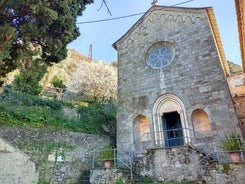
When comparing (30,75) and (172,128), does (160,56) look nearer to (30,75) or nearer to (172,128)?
(172,128)

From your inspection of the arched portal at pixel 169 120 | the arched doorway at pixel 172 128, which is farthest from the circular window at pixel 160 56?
the arched doorway at pixel 172 128

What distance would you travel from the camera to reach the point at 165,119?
1159 centimetres

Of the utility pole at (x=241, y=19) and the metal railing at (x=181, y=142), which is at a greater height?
the utility pole at (x=241, y=19)

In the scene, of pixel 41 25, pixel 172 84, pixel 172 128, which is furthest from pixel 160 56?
pixel 41 25

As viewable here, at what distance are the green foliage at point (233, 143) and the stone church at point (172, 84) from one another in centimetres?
48

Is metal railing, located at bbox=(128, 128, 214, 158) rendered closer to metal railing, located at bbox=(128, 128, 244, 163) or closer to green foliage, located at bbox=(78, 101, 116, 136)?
metal railing, located at bbox=(128, 128, 244, 163)

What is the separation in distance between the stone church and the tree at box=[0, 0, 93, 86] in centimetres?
540

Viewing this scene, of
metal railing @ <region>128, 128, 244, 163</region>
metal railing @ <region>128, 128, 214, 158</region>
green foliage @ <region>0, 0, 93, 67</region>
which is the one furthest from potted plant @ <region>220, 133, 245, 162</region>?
green foliage @ <region>0, 0, 93, 67</region>

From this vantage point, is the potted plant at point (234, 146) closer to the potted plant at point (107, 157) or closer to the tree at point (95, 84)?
the potted plant at point (107, 157)

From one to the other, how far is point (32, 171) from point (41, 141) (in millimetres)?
5286

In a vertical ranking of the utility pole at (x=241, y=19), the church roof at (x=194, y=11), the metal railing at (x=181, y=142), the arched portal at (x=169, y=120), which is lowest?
the metal railing at (x=181, y=142)

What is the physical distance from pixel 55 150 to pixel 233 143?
824 centimetres

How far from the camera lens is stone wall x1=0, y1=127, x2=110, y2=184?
970 centimetres

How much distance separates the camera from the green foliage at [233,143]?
27.0ft
